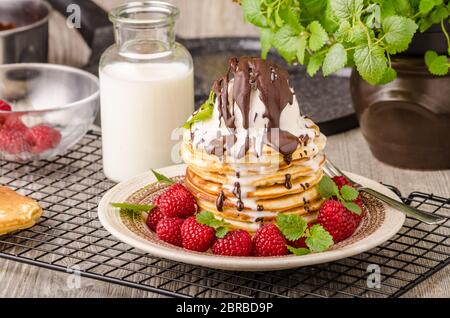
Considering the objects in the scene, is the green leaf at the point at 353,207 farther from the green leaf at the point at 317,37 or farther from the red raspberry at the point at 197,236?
the green leaf at the point at 317,37

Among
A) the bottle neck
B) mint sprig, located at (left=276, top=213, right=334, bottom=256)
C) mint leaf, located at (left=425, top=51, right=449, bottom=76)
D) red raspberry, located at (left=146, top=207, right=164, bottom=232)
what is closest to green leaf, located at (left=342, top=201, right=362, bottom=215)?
mint sprig, located at (left=276, top=213, right=334, bottom=256)

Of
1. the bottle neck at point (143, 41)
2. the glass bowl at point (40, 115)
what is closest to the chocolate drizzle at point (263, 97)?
the bottle neck at point (143, 41)

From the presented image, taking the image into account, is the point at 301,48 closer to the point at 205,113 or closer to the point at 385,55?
the point at 385,55

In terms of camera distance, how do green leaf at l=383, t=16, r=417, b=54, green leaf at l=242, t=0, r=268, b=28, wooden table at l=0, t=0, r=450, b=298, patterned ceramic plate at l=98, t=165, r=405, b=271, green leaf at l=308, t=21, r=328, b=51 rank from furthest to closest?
green leaf at l=242, t=0, r=268, b=28, green leaf at l=308, t=21, r=328, b=51, green leaf at l=383, t=16, r=417, b=54, wooden table at l=0, t=0, r=450, b=298, patterned ceramic plate at l=98, t=165, r=405, b=271

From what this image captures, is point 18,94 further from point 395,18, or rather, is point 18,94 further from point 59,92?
point 395,18

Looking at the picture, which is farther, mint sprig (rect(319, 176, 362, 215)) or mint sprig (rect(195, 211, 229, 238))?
mint sprig (rect(319, 176, 362, 215))

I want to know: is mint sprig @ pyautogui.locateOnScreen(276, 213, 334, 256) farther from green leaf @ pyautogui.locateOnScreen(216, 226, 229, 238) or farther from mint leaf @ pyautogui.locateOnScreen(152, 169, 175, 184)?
mint leaf @ pyautogui.locateOnScreen(152, 169, 175, 184)

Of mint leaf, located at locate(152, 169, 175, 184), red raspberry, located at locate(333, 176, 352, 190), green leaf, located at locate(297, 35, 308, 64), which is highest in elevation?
green leaf, located at locate(297, 35, 308, 64)
